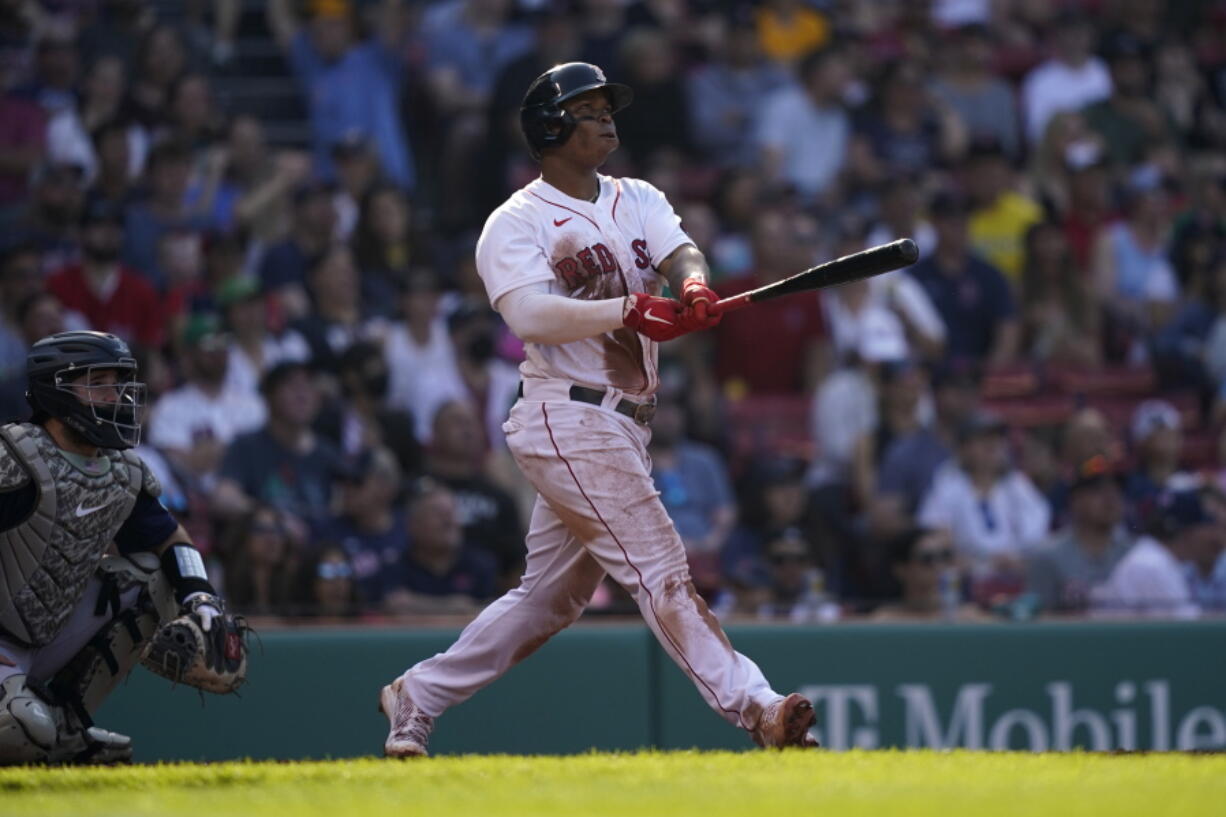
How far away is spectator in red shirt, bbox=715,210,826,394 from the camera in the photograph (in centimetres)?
1134

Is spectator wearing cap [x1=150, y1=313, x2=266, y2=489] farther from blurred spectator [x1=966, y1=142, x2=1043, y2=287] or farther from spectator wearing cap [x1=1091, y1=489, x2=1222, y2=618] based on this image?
blurred spectator [x1=966, y1=142, x2=1043, y2=287]

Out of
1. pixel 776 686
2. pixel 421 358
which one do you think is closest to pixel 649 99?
pixel 421 358

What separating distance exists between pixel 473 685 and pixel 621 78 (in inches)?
295

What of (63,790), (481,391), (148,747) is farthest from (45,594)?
(481,391)

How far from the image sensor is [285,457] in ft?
31.3

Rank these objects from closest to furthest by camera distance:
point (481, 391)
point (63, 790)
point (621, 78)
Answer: point (63, 790), point (481, 391), point (621, 78)

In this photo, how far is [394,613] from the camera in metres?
8.40

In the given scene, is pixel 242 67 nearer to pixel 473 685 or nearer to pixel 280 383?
pixel 280 383

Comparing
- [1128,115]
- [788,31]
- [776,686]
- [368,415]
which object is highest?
[788,31]

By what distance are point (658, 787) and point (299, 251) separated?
6816 millimetres

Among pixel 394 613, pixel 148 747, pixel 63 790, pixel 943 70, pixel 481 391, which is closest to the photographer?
pixel 63 790

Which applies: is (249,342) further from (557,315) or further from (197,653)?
(557,315)

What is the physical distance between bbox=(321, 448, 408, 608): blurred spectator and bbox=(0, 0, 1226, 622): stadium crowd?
0.8 inches

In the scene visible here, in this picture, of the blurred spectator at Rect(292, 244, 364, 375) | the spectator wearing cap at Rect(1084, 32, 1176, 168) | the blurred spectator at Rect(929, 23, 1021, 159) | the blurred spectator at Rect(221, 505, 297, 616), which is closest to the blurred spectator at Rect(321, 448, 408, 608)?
the blurred spectator at Rect(221, 505, 297, 616)
